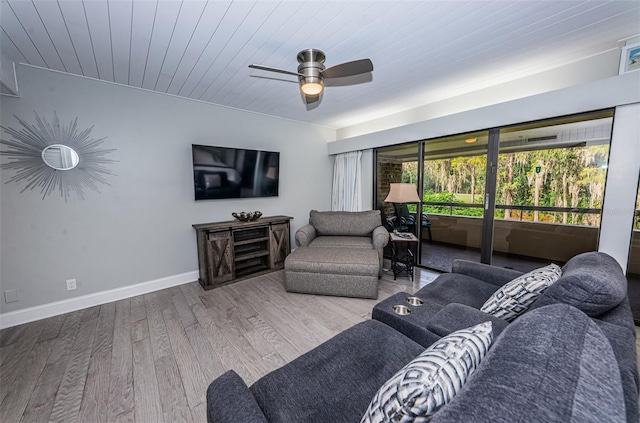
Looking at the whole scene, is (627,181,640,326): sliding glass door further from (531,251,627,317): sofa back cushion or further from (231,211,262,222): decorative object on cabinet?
(231,211,262,222): decorative object on cabinet

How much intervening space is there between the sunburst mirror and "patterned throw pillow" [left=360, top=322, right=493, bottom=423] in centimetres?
342

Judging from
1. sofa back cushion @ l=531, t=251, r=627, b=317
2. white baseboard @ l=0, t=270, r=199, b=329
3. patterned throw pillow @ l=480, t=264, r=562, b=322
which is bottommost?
white baseboard @ l=0, t=270, r=199, b=329

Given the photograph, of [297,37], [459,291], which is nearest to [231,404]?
[459,291]

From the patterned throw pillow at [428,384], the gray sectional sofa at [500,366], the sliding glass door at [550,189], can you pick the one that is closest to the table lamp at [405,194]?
the sliding glass door at [550,189]

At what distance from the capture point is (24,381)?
65.6 inches

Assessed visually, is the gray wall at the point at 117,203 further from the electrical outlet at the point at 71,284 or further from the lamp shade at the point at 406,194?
the lamp shade at the point at 406,194

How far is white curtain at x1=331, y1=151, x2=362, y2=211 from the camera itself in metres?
4.48

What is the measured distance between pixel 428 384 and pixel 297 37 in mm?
2296

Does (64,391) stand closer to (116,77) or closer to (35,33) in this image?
(35,33)

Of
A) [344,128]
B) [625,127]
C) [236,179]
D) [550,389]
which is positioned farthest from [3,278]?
[625,127]

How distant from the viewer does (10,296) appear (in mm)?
2303

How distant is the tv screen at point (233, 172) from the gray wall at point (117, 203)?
6.1 inches

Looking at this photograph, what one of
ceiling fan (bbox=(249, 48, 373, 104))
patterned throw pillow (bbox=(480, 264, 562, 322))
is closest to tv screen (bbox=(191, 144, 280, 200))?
ceiling fan (bbox=(249, 48, 373, 104))

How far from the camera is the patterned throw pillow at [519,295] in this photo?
4.37 feet
